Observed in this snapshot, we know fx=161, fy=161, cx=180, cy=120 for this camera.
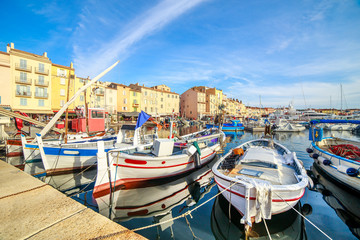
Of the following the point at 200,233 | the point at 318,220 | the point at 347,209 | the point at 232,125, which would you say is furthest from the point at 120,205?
the point at 232,125

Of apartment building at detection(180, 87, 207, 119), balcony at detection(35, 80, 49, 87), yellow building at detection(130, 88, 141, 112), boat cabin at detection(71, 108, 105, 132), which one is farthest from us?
apartment building at detection(180, 87, 207, 119)

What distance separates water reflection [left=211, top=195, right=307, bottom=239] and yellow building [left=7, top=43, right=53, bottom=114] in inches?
1636

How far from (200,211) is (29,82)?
43.9m

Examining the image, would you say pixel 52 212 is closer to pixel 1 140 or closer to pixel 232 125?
pixel 1 140

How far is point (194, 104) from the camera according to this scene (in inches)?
2813

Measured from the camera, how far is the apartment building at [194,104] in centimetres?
6994

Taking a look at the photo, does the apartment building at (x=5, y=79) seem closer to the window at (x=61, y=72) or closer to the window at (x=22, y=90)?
the window at (x=22, y=90)

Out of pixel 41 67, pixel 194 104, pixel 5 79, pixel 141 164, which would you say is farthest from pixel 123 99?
pixel 141 164

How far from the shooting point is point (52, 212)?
10.2ft

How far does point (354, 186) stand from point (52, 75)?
50879 millimetres

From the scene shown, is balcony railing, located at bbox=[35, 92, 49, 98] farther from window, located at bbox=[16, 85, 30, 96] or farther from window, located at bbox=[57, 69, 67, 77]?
window, located at bbox=[57, 69, 67, 77]

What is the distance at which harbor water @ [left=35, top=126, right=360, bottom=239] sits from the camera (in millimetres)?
5766

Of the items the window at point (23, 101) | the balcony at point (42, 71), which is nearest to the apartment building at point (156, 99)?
the balcony at point (42, 71)

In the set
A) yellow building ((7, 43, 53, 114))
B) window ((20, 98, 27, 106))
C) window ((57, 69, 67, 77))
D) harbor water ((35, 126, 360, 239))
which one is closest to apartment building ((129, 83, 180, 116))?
window ((57, 69, 67, 77))
